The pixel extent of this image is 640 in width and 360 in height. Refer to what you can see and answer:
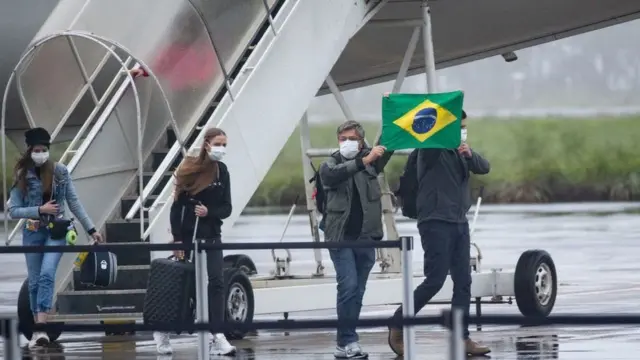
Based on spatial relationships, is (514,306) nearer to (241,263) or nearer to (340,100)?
(241,263)

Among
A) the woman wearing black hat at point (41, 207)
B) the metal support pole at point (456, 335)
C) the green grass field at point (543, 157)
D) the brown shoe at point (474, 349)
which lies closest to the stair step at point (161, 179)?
the woman wearing black hat at point (41, 207)

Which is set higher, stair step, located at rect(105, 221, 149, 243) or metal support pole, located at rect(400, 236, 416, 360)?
stair step, located at rect(105, 221, 149, 243)

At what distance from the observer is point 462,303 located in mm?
11172

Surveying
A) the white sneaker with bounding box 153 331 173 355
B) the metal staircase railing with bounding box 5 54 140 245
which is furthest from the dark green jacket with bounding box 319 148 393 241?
the metal staircase railing with bounding box 5 54 140 245

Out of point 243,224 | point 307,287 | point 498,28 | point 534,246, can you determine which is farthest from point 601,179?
point 307,287

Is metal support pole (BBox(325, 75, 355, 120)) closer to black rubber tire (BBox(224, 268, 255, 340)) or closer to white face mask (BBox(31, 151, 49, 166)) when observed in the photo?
black rubber tire (BBox(224, 268, 255, 340))

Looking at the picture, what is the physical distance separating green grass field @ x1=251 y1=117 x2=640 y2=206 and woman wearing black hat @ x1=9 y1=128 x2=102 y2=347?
15.7 metres

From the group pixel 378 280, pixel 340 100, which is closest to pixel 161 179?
pixel 340 100

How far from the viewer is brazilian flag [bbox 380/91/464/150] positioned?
1115cm

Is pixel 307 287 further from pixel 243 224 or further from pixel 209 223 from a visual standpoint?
pixel 243 224

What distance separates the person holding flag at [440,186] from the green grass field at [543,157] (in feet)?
54.8

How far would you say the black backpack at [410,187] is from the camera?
37.1 feet

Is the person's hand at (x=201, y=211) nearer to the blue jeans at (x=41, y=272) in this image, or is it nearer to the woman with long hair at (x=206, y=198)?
the woman with long hair at (x=206, y=198)

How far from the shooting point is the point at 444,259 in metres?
11.0
